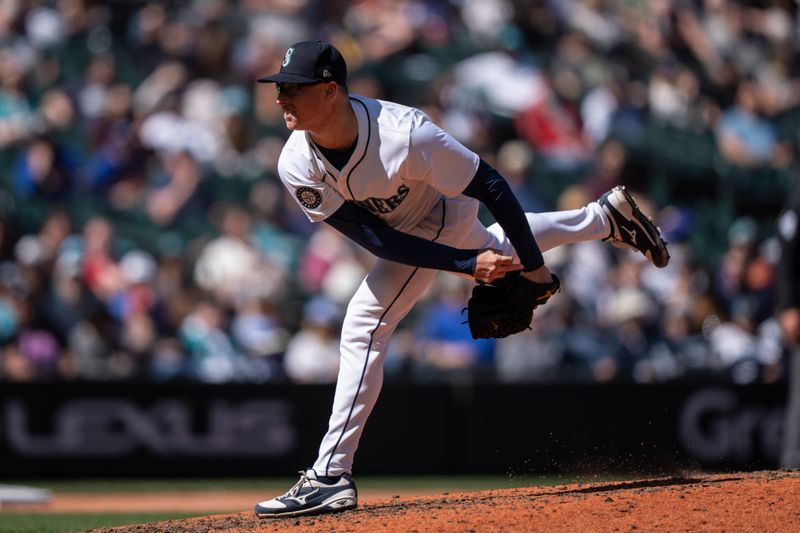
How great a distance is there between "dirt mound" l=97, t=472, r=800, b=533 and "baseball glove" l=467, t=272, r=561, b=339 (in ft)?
2.47

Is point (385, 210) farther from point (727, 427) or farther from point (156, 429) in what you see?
point (727, 427)

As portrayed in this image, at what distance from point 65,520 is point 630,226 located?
12.8 ft

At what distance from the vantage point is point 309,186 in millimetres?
5207

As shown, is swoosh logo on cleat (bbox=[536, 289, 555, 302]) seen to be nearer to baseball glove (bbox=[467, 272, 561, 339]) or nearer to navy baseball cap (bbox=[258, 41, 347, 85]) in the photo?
baseball glove (bbox=[467, 272, 561, 339])

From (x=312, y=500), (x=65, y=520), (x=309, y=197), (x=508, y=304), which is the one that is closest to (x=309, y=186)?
(x=309, y=197)

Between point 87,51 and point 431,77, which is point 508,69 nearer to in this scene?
point 431,77

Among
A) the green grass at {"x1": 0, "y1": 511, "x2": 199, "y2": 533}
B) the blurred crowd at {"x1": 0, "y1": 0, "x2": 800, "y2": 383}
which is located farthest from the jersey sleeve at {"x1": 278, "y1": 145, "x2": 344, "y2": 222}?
the blurred crowd at {"x1": 0, "y1": 0, "x2": 800, "y2": 383}

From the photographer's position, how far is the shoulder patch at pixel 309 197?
17.1 feet

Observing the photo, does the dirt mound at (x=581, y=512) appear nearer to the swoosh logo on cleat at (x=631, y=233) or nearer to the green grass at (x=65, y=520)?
the swoosh logo on cleat at (x=631, y=233)

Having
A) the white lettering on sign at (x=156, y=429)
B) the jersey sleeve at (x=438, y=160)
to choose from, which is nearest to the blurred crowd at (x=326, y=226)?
the white lettering on sign at (x=156, y=429)

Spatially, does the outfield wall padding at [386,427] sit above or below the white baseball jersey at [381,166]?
below

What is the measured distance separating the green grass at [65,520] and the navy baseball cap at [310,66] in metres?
2.93

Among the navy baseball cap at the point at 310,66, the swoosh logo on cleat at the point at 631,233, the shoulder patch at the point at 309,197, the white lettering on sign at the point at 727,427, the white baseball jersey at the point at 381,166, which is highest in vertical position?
the navy baseball cap at the point at 310,66

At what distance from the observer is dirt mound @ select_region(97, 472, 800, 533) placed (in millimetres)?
4734
